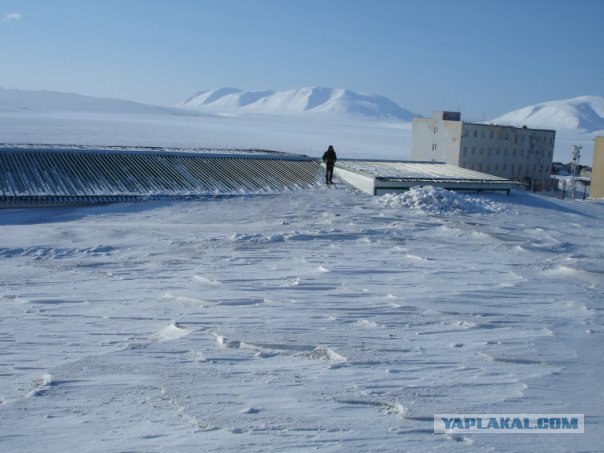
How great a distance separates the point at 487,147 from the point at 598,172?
32.5 feet

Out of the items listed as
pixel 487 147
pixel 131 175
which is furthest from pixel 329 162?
pixel 487 147

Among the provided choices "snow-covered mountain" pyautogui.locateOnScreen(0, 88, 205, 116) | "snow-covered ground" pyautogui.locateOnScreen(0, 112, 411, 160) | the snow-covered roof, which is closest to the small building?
"snow-covered ground" pyautogui.locateOnScreen(0, 112, 411, 160)

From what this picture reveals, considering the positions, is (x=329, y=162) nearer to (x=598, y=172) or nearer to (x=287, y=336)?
(x=287, y=336)

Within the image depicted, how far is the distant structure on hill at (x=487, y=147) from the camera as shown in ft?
133

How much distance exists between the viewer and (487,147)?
136 feet

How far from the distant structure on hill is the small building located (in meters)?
8.79

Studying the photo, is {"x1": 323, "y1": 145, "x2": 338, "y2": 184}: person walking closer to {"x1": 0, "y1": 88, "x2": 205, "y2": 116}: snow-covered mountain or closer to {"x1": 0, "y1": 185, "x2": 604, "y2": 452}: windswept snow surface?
{"x1": 0, "y1": 185, "x2": 604, "y2": 452}: windswept snow surface

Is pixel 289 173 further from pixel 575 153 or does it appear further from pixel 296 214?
pixel 575 153

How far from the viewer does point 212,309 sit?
19.1 feet

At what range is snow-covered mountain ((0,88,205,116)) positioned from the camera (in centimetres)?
10861

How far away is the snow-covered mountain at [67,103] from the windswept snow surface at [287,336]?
103 meters

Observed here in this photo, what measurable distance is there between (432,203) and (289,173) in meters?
4.33

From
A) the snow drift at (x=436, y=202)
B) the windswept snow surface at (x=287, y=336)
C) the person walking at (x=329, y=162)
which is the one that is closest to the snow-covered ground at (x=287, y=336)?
the windswept snow surface at (x=287, y=336)

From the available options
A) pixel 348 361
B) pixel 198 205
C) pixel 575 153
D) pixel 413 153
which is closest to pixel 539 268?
pixel 348 361
